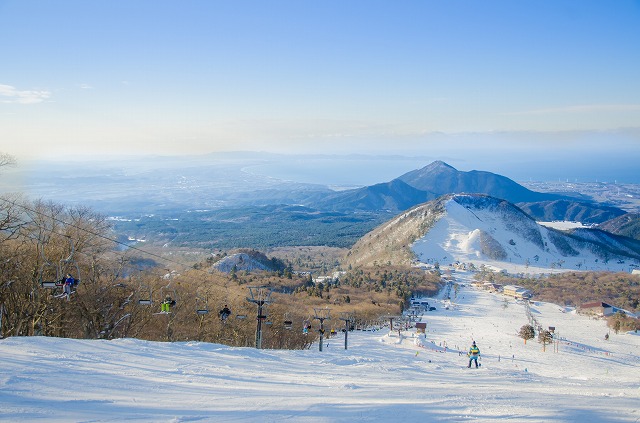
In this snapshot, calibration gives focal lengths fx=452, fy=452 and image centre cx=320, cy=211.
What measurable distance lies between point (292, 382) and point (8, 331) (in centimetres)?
1402

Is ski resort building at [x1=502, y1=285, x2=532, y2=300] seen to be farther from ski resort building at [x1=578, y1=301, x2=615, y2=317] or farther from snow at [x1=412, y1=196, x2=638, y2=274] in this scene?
snow at [x1=412, y1=196, x2=638, y2=274]

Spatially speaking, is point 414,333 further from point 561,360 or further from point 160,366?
point 160,366

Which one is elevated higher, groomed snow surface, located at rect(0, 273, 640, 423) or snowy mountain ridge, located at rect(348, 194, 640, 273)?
groomed snow surface, located at rect(0, 273, 640, 423)

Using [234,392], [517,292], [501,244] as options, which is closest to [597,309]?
[517,292]

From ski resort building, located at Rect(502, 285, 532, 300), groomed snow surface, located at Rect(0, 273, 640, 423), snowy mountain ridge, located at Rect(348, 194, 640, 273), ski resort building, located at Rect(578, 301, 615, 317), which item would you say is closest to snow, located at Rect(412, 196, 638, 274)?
snowy mountain ridge, located at Rect(348, 194, 640, 273)

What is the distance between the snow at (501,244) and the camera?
4063 inches

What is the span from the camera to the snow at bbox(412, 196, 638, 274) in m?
103

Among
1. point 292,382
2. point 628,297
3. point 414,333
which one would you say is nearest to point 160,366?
point 292,382

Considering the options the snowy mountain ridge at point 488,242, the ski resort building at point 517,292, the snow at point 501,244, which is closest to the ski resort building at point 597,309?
the ski resort building at point 517,292

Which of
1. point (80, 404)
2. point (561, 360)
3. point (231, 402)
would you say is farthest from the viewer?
point (561, 360)

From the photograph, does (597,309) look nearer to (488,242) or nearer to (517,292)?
(517,292)

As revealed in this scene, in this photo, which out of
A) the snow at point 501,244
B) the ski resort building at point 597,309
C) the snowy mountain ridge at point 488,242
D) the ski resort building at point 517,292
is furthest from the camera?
the snowy mountain ridge at point 488,242

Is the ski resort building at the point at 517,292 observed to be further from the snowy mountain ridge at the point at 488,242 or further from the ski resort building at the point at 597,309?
the snowy mountain ridge at the point at 488,242

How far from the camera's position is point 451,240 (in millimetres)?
113562
